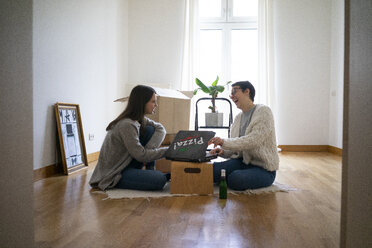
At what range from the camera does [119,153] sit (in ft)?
7.43

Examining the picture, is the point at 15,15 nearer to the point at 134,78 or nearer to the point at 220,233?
the point at 220,233

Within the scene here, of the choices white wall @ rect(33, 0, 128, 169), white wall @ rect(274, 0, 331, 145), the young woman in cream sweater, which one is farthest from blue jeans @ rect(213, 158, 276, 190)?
white wall @ rect(274, 0, 331, 145)

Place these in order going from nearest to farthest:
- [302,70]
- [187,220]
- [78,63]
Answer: [187,220] < [78,63] < [302,70]

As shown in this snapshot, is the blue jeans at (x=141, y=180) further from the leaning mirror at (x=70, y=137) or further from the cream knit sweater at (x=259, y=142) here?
the leaning mirror at (x=70, y=137)

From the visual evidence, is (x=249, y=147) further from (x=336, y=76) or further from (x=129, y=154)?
(x=336, y=76)

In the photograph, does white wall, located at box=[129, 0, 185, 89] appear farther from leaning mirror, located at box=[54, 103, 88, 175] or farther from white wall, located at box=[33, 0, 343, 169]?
leaning mirror, located at box=[54, 103, 88, 175]

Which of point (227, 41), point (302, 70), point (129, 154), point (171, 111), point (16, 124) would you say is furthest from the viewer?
point (227, 41)

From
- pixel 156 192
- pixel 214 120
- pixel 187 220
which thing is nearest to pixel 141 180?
pixel 156 192

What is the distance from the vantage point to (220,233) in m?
1.42

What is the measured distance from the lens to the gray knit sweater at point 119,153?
85.5 inches

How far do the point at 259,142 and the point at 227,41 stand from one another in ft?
10.9

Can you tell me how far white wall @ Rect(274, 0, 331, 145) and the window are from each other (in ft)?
1.32

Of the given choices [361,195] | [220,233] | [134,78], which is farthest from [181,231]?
[134,78]

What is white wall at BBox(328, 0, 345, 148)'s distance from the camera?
4.54 metres
